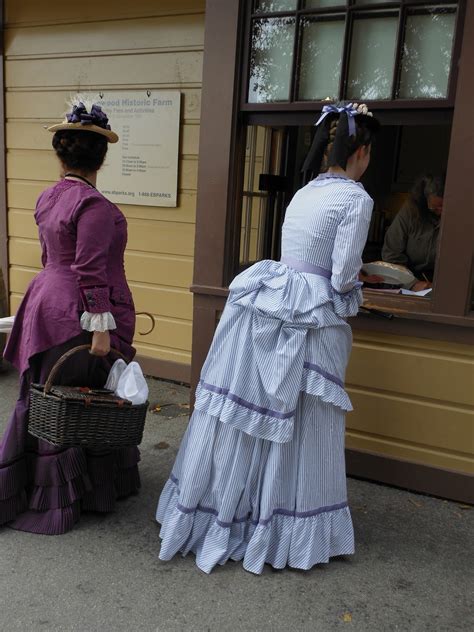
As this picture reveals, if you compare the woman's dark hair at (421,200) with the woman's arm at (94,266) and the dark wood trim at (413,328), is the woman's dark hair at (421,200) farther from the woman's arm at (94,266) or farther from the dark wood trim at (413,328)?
the woman's arm at (94,266)

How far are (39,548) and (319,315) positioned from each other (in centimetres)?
160

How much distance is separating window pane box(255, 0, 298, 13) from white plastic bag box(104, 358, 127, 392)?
6.78 ft

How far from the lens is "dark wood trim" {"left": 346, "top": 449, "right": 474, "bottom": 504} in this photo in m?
3.11

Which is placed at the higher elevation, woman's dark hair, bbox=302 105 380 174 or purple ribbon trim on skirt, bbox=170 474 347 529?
woman's dark hair, bbox=302 105 380 174

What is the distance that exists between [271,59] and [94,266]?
5.34 feet

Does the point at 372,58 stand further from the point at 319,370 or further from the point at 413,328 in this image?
the point at 319,370

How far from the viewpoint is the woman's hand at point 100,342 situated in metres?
2.55

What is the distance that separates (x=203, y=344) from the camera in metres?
3.58

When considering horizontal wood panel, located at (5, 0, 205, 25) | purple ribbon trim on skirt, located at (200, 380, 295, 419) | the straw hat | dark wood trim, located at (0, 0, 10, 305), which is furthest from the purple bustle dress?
dark wood trim, located at (0, 0, 10, 305)

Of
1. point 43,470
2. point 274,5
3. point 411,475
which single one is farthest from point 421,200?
point 43,470

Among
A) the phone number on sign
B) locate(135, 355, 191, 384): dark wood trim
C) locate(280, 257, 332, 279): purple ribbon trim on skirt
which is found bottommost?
locate(135, 355, 191, 384): dark wood trim

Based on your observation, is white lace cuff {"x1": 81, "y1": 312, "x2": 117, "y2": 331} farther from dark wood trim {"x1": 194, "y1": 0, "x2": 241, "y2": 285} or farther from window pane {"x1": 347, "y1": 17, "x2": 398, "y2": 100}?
window pane {"x1": 347, "y1": 17, "x2": 398, "y2": 100}

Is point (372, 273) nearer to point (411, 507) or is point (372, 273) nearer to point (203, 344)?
point (203, 344)

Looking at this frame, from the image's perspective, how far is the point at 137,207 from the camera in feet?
15.8
